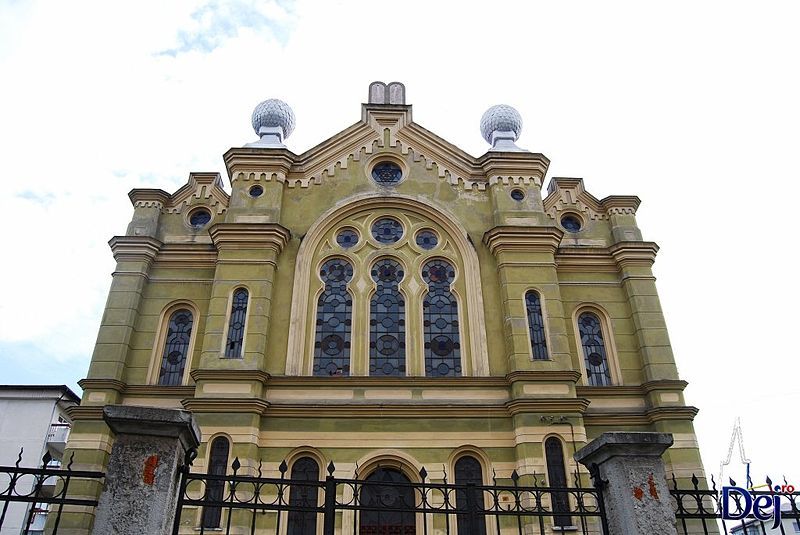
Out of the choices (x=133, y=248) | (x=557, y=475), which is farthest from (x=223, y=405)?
(x=557, y=475)

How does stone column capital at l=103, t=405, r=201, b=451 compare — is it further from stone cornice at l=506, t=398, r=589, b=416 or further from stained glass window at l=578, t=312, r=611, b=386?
stained glass window at l=578, t=312, r=611, b=386

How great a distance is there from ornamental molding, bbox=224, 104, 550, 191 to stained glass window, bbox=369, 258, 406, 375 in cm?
352

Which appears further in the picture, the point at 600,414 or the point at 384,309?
the point at 384,309

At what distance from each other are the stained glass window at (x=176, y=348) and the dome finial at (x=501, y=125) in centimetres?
1109

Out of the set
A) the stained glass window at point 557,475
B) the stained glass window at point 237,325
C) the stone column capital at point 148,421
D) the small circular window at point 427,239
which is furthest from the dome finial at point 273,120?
the stone column capital at point 148,421

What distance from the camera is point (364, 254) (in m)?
18.0

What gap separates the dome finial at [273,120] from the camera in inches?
831

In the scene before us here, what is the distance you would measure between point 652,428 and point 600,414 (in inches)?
50.4

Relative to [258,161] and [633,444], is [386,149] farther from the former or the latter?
[633,444]

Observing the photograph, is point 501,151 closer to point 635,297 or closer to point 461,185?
point 461,185

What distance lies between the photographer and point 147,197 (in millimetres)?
19000

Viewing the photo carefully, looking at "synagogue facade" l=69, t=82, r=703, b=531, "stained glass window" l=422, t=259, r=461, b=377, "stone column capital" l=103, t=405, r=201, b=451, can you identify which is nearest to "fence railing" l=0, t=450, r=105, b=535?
"stone column capital" l=103, t=405, r=201, b=451

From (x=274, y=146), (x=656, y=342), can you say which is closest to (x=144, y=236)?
(x=274, y=146)

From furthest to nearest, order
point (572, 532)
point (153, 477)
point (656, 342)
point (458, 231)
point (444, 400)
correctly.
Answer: point (458, 231), point (656, 342), point (444, 400), point (572, 532), point (153, 477)
